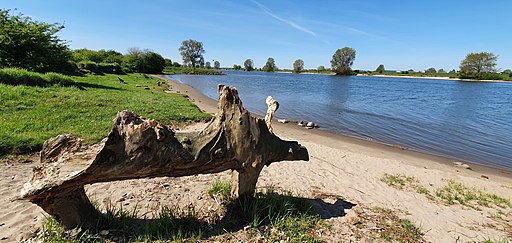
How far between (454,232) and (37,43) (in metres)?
23.7

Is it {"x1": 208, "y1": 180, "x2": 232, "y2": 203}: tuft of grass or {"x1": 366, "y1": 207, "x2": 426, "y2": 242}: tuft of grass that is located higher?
{"x1": 208, "y1": 180, "x2": 232, "y2": 203}: tuft of grass

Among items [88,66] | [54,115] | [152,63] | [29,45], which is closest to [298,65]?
[152,63]

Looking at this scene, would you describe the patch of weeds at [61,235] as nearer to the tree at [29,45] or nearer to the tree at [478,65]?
the tree at [29,45]

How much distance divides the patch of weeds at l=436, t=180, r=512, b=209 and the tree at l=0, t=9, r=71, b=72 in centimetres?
2311

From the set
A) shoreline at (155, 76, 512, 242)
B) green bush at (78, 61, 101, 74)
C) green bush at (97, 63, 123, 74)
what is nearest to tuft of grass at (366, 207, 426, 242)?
shoreline at (155, 76, 512, 242)

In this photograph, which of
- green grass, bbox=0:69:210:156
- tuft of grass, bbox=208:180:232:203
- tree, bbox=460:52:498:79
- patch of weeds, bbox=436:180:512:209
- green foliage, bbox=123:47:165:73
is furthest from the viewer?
tree, bbox=460:52:498:79

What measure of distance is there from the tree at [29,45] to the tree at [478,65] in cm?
11230

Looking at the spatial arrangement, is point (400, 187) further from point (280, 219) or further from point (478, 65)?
point (478, 65)

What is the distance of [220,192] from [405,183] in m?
5.06

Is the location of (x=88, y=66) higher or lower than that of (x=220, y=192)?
higher

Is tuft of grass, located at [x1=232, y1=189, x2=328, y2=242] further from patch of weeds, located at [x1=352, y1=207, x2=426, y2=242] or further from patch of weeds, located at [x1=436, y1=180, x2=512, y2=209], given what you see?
patch of weeds, located at [x1=436, y1=180, x2=512, y2=209]

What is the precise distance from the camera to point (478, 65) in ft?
291

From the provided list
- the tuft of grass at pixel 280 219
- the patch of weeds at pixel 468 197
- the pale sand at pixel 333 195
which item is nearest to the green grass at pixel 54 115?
the pale sand at pixel 333 195

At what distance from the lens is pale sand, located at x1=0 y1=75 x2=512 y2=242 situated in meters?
4.11
